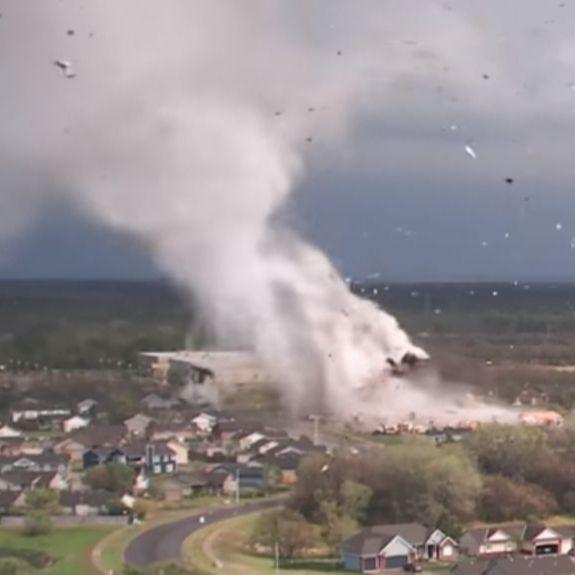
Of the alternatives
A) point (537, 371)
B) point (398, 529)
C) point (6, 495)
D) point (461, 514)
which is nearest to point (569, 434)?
point (461, 514)

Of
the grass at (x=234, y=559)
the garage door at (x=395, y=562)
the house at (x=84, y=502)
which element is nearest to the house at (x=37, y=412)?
the house at (x=84, y=502)

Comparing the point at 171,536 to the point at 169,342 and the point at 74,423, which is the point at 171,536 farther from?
the point at 169,342

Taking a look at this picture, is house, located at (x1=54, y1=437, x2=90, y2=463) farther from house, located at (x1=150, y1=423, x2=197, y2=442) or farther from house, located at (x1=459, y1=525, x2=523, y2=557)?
house, located at (x1=459, y1=525, x2=523, y2=557)

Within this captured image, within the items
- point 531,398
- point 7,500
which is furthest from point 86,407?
point 7,500

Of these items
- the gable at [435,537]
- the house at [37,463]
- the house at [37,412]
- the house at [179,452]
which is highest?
the house at [37,412]

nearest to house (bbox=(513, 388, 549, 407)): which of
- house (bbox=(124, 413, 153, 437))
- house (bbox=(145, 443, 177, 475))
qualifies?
house (bbox=(124, 413, 153, 437))

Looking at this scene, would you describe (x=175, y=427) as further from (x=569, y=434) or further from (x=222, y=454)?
(x=569, y=434)

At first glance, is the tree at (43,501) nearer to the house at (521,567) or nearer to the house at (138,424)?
the house at (521,567)
